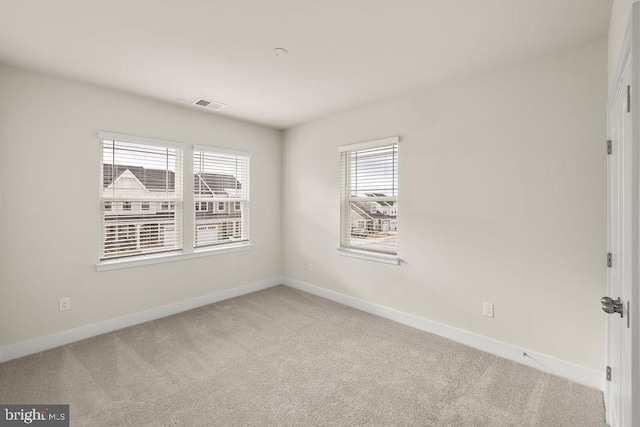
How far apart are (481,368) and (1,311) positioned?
417 centimetres

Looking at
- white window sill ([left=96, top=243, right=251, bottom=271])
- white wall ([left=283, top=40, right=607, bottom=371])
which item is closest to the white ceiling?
white wall ([left=283, top=40, right=607, bottom=371])

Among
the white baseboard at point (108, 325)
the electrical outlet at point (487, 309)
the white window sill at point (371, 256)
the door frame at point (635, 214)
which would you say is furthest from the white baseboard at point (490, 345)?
the door frame at point (635, 214)

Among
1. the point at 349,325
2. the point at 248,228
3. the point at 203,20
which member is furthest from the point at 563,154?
→ the point at 248,228

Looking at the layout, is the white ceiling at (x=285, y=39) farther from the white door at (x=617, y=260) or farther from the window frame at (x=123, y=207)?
the white door at (x=617, y=260)

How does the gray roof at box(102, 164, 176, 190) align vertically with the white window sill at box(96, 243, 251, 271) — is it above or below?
above

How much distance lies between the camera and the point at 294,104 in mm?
3674

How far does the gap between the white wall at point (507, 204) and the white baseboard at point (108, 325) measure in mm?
1958

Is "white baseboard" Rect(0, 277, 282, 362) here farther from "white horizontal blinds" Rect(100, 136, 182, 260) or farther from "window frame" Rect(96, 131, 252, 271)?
"white horizontal blinds" Rect(100, 136, 182, 260)

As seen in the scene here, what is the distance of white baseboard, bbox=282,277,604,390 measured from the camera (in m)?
2.29

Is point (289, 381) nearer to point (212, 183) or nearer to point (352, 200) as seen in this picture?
point (352, 200)

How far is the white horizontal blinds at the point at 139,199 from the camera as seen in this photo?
128 inches

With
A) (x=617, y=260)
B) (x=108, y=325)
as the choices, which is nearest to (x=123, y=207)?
(x=108, y=325)

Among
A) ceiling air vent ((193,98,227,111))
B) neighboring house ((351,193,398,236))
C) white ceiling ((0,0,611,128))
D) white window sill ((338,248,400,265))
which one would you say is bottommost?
white window sill ((338,248,400,265))

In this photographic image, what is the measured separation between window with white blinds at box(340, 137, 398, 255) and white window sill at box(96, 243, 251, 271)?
1596mm
